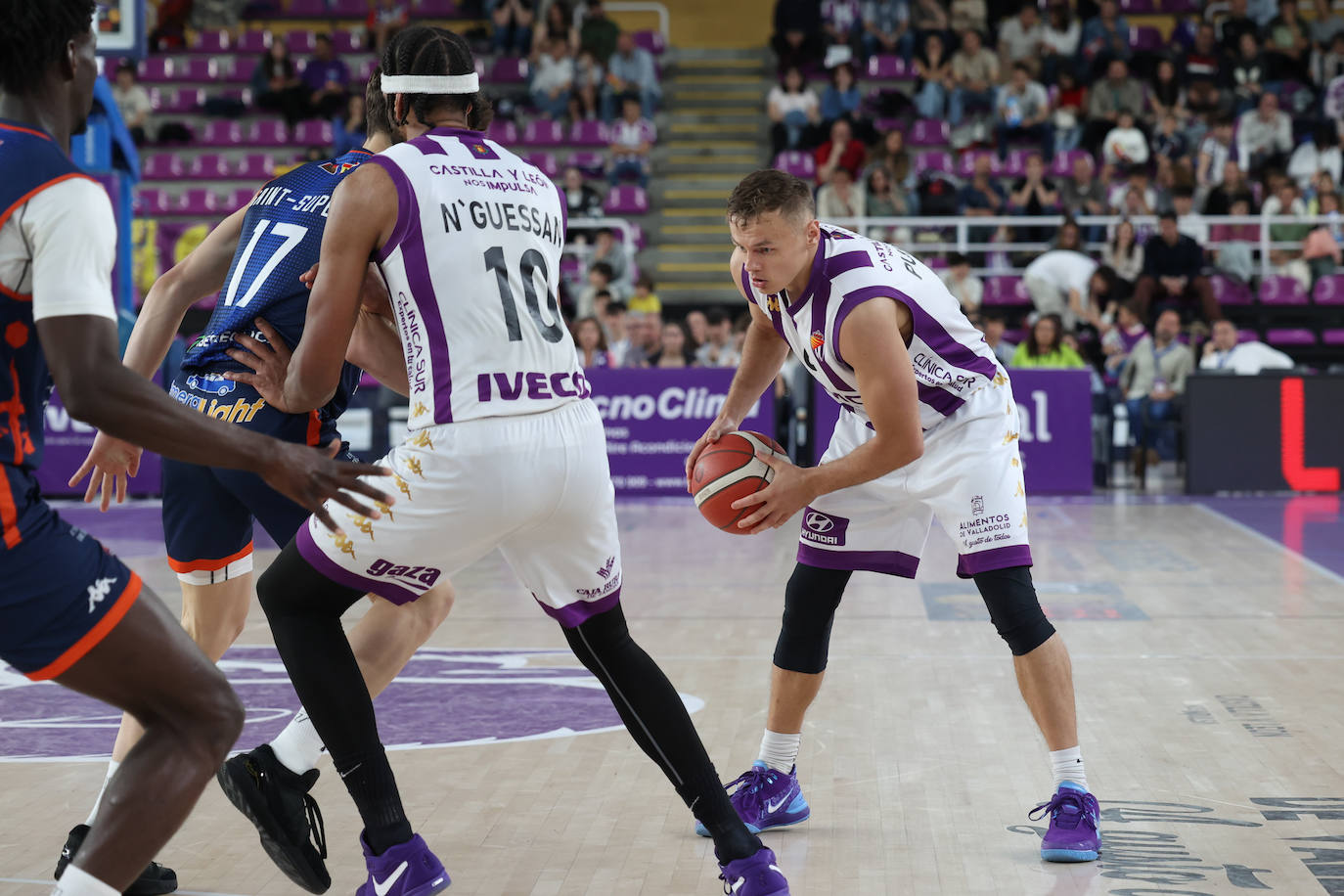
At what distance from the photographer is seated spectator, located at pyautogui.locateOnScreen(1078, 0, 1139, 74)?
62.4 ft

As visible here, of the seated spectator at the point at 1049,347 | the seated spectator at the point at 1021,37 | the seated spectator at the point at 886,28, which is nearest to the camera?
the seated spectator at the point at 1049,347

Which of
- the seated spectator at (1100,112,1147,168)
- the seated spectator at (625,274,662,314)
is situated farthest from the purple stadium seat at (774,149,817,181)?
the seated spectator at (625,274,662,314)

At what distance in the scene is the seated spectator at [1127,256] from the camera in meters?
15.4

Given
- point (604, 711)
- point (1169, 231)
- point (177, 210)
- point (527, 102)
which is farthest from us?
point (527, 102)

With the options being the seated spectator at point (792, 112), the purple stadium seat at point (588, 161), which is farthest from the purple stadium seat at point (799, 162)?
the purple stadium seat at point (588, 161)

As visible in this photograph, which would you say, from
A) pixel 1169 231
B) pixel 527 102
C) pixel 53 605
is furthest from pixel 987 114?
pixel 53 605

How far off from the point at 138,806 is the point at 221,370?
143 cm

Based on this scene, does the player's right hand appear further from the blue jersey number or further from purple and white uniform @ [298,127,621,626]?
the blue jersey number

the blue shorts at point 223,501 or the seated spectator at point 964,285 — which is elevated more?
the blue shorts at point 223,501

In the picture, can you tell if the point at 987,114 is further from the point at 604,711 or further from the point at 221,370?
the point at 221,370

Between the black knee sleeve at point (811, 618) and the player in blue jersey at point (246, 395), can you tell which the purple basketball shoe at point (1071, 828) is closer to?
the black knee sleeve at point (811, 618)

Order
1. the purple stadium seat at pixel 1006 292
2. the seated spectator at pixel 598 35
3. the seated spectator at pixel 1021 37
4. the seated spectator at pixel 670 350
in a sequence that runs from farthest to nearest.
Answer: the seated spectator at pixel 598 35, the seated spectator at pixel 1021 37, the purple stadium seat at pixel 1006 292, the seated spectator at pixel 670 350

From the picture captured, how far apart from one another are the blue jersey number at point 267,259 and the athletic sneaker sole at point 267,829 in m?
1.11

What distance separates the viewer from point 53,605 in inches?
94.2
